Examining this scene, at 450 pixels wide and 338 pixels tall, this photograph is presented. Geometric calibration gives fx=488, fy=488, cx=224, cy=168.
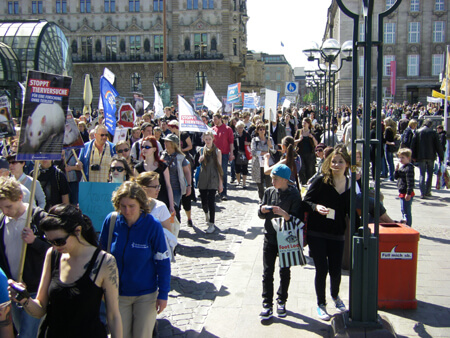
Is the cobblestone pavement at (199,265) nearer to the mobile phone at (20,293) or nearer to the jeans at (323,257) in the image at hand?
the jeans at (323,257)

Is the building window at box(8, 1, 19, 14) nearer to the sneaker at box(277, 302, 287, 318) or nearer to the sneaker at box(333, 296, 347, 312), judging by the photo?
the sneaker at box(277, 302, 287, 318)

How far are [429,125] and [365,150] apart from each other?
29.0 ft

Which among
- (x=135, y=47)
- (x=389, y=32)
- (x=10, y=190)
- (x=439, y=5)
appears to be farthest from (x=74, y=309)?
(x=439, y=5)

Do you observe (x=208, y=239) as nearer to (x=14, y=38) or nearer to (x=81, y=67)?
(x=14, y=38)

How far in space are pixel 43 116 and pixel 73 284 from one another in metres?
1.68

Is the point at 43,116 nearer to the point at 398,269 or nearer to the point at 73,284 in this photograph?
the point at 73,284

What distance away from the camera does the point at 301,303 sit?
215 inches

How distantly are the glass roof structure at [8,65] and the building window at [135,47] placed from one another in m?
29.2

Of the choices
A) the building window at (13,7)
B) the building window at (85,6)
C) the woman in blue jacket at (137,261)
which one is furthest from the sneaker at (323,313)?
the building window at (13,7)

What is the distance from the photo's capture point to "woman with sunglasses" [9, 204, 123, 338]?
119 inches

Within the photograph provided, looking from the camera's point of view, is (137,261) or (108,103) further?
(108,103)

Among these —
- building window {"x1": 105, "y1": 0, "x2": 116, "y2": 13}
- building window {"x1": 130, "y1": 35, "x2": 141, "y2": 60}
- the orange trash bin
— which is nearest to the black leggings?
the orange trash bin

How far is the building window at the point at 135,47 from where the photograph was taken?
64.6 metres

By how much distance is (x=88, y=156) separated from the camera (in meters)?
7.69
